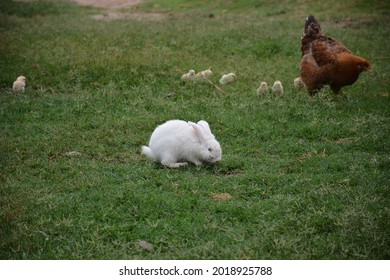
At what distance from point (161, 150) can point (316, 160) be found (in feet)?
7.04

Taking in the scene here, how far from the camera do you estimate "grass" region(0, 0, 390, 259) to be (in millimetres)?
5191

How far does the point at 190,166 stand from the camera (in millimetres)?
6973

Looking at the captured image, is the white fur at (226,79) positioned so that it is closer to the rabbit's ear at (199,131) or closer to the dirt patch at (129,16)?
the rabbit's ear at (199,131)

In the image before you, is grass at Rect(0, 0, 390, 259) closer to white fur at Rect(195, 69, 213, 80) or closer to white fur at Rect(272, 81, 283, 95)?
white fur at Rect(272, 81, 283, 95)

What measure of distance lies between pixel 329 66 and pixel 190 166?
431 cm

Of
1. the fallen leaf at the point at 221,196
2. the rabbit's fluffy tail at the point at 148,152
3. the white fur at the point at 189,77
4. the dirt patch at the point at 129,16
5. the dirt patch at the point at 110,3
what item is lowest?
the fallen leaf at the point at 221,196

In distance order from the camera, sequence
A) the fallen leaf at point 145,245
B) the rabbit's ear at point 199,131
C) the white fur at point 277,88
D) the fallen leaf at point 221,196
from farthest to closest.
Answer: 1. the white fur at point 277,88
2. the rabbit's ear at point 199,131
3. the fallen leaf at point 221,196
4. the fallen leaf at point 145,245

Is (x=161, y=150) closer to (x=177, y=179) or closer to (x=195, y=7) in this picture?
(x=177, y=179)

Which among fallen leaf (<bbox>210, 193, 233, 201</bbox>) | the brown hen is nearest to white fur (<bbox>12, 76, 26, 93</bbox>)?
the brown hen

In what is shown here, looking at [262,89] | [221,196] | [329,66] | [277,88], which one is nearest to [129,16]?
[262,89]

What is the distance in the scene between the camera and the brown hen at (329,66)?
976cm

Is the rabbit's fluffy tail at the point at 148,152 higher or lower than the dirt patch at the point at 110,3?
lower

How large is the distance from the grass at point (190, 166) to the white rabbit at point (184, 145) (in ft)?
0.61

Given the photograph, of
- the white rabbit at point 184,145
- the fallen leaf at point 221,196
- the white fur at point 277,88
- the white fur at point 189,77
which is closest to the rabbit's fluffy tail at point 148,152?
the white rabbit at point 184,145
